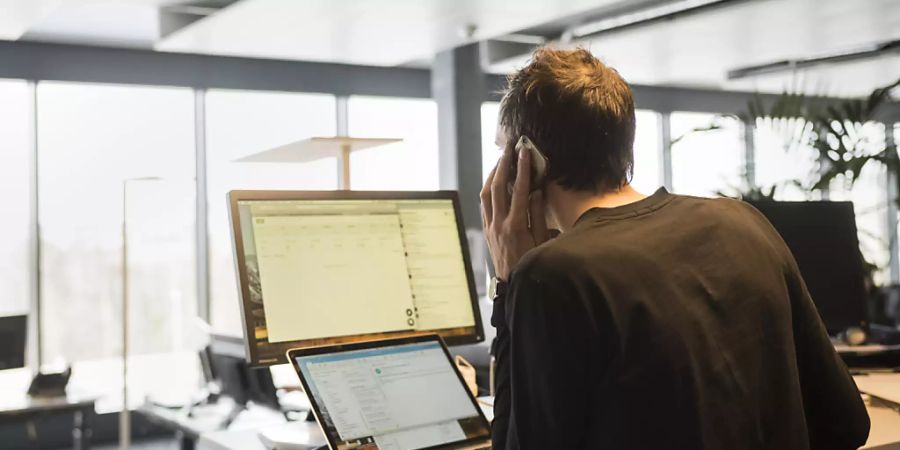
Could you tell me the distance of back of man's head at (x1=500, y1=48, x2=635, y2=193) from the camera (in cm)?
126

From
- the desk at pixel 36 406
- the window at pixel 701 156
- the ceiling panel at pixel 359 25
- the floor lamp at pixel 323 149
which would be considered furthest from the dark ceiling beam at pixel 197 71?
the floor lamp at pixel 323 149

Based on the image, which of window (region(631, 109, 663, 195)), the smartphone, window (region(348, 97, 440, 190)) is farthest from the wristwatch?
window (region(631, 109, 663, 195))

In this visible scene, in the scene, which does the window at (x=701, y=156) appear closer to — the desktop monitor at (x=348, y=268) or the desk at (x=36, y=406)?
the desk at (x=36, y=406)

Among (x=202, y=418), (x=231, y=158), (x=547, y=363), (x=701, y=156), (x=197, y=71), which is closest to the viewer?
(x=547, y=363)

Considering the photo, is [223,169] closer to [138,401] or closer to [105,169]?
[105,169]

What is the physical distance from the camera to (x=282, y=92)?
789 centimetres

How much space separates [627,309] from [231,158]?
6847 millimetres

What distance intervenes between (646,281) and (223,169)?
6793 mm

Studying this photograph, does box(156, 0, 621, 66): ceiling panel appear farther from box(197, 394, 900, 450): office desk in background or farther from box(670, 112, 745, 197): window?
box(670, 112, 745, 197): window

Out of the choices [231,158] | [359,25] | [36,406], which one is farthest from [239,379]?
[231,158]

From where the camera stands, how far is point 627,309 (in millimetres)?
1096

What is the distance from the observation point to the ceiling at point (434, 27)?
220 inches

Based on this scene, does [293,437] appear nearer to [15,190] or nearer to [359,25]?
[359,25]

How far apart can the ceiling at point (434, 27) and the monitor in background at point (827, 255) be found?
2.89 meters
